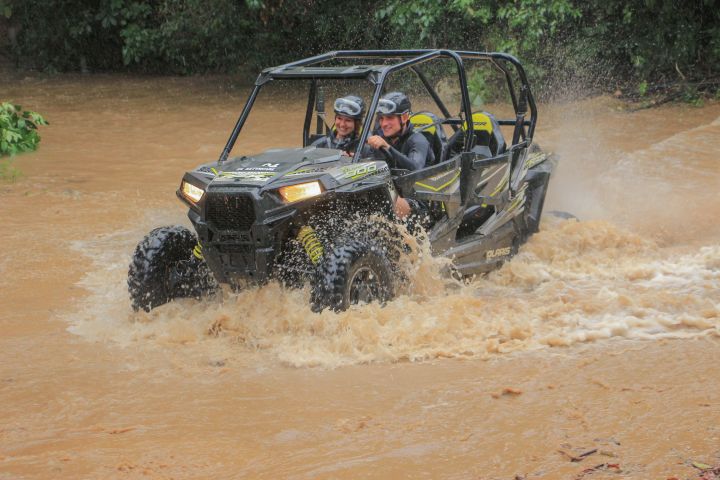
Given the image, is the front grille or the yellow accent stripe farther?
the yellow accent stripe

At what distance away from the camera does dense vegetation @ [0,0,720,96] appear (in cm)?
1452

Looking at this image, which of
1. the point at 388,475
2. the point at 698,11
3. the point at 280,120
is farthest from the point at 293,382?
the point at 698,11

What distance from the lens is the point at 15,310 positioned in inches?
272

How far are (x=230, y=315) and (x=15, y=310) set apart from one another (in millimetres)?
1721

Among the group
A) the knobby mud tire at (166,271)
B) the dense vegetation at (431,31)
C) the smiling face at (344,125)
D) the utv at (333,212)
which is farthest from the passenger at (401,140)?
the dense vegetation at (431,31)

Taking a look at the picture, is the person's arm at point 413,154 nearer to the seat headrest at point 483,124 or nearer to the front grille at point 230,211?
the seat headrest at point 483,124

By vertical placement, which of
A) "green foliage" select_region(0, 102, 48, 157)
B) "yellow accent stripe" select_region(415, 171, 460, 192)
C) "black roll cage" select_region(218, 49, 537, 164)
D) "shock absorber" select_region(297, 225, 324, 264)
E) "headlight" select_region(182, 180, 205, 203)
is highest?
"black roll cage" select_region(218, 49, 537, 164)

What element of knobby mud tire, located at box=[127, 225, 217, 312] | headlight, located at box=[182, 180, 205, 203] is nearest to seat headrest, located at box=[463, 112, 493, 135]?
knobby mud tire, located at box=[127, 225, 217, 312]

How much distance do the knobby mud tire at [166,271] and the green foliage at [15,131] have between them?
6.96 meters

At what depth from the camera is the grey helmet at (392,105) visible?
6980 millimetres

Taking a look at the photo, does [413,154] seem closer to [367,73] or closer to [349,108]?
[349,108]

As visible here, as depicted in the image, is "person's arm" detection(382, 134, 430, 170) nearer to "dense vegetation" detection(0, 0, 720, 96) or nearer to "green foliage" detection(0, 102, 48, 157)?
"green foliage" detection(0, 102, 48, 157)

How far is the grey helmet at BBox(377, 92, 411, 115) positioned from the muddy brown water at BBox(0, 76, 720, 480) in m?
1.16

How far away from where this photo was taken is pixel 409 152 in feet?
22.9
